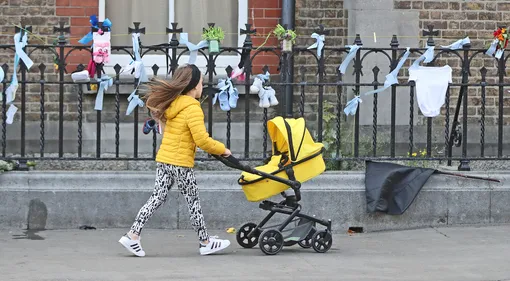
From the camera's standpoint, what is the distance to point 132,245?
816cm

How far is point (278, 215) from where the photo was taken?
31.1 ft

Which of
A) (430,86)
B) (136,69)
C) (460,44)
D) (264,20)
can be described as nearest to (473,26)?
(460,44)

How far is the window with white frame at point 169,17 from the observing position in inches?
450

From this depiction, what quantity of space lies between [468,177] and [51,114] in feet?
14.4

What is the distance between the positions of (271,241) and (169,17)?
402cm

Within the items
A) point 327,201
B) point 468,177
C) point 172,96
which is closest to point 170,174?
point 172,96

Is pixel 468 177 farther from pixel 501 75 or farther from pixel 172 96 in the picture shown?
pixel 172 96

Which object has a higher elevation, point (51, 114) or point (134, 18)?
point (134, 18)

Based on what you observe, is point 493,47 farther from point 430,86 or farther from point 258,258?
point 258,258

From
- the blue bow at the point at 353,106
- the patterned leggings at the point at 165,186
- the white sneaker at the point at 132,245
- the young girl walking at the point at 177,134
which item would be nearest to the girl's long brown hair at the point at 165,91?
the young girl walking at the point at 177,134

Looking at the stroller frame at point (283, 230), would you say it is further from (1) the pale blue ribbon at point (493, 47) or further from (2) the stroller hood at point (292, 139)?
(1) the pale blue ribbon at point (493, 47)

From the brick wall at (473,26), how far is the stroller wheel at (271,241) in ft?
12.6

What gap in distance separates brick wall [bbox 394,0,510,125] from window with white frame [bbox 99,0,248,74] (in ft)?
6.59

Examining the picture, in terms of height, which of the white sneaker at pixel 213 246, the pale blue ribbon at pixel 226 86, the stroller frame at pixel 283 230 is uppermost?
the pale blue ribbon at pixel 226 86
